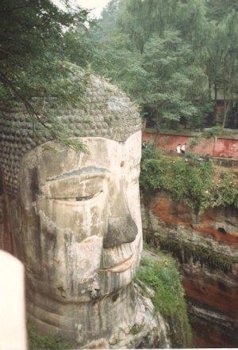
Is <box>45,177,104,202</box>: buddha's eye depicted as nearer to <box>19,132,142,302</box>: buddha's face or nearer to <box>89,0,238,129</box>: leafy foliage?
<box>19,132,142,302</box>: buddha's face

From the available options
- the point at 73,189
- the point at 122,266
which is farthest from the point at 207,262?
the point at 73,189

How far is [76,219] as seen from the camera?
12.7 ft

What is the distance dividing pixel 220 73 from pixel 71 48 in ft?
48.8

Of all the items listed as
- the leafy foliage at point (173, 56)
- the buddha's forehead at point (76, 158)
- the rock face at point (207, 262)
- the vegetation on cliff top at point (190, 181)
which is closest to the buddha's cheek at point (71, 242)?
the buddha's forehead at point (76, 158)

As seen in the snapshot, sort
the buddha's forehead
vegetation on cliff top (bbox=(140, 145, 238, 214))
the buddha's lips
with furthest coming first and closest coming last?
vegetation on cliff top (bbox=(140, 145, 238, 214)) < the buddha's lips < the buddha's forehead

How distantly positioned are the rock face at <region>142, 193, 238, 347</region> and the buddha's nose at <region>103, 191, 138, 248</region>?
741 centimetres

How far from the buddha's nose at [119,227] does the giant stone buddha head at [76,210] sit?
10mm

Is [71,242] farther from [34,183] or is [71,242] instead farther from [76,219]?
[34,183]

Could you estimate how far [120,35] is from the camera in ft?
48.6

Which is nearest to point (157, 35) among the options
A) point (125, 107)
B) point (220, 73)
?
point (220, 73)

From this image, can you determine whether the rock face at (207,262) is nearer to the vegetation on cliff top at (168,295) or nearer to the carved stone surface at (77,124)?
the vegetation on cliff top at (168,295)

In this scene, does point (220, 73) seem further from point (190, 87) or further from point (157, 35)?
point (157, 35)

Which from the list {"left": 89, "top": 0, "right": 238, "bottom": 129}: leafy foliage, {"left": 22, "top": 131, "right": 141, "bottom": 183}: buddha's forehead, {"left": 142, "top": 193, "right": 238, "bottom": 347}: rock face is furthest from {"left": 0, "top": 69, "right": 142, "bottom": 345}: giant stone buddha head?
{"left": 89, "top": 0, "right": 238, "bottom": 129}: leafy foliage

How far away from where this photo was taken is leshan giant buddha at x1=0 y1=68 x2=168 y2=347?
3814 mm
